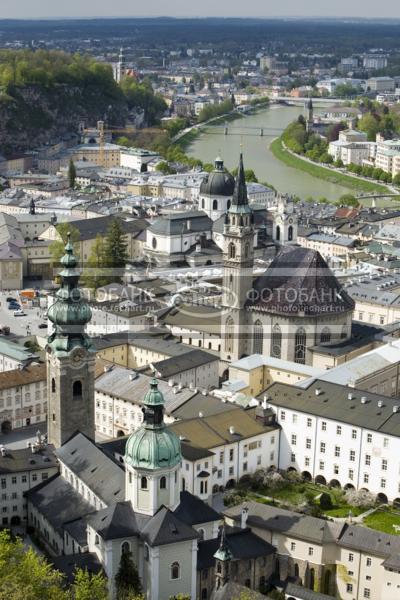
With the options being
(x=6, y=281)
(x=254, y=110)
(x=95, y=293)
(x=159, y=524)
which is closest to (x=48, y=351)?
(x=159, y=524)

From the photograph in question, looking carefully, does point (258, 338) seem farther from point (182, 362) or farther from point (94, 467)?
point (94, 467)

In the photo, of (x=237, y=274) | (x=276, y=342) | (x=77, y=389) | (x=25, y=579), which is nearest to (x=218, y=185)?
(x=237, y=274)

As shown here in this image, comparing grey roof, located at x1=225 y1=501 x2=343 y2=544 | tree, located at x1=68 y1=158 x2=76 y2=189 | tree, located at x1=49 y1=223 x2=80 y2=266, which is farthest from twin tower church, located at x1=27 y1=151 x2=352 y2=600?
tree, located at x1=68 y1=158 x2=76 y2=189

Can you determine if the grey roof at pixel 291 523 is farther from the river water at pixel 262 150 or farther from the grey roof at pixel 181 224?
the river water at pixel 262 150

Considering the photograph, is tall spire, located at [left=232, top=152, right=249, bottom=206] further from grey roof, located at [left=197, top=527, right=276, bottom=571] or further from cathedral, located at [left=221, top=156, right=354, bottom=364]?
grey roof, located at [left=197, top=527, right=276, bottom=571]

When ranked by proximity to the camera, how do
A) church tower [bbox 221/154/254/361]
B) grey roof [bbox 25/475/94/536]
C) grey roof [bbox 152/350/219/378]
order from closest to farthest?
grey roof [bbox 25/475/94/536]
grey roof [bbox 152/350/219/378]
church tower [bbox 221/154/254/361]

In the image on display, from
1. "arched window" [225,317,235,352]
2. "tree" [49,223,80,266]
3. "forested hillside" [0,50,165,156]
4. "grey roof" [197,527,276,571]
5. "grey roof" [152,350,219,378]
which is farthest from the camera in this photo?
"forested hillside" [0,50,165,156]

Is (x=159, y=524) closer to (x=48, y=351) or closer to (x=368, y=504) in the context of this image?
(x=48, y=351)
